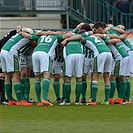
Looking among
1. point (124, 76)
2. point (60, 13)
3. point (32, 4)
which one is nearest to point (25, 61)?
point (124, 76)

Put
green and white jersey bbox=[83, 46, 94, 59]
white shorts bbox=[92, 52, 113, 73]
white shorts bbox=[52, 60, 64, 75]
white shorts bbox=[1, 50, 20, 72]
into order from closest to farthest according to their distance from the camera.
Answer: white shorts bbox=[92, 52, 113, 73] < white shorts bbox=[1, 50, 20, 72] < green and white jersey bbox=[83, 46, 94, 59] < white shorts bbox=[52, 60, 64, 75]

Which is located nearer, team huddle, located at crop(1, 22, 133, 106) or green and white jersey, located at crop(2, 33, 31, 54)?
Answer: team huddle, located at crop(1, 22, 133, 106)

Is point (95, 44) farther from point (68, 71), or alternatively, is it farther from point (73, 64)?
point (68, 71)

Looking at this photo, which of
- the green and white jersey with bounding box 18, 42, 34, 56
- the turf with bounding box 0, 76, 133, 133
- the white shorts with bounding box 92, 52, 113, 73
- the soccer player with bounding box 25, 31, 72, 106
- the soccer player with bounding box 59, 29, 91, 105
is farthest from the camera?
the green and white jersey with bounding box 18, 42, 34, 56

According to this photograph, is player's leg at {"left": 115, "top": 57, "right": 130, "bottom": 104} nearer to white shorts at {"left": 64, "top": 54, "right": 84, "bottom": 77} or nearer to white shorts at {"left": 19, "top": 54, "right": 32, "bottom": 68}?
white shorts at {"left": 64, "top": 54, "right": 84, "bottom": 77}

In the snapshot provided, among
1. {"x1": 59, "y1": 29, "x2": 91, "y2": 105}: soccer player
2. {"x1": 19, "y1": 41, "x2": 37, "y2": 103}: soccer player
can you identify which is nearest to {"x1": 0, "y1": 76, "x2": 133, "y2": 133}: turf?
{"x1": 59, "y1": 29, "x2": 91, "y2": 105}: soccer player

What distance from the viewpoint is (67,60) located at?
1783 cm

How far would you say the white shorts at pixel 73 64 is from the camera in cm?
1778

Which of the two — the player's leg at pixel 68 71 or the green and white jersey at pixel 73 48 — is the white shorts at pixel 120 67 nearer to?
the green and white jersey at pixel 73 48

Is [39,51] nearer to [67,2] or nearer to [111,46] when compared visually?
[111,46]

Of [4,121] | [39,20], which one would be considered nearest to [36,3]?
[39,20]

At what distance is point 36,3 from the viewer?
121ft

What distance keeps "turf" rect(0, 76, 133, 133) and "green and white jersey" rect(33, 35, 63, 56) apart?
132cm

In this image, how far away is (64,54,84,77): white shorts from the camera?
58.3ft
